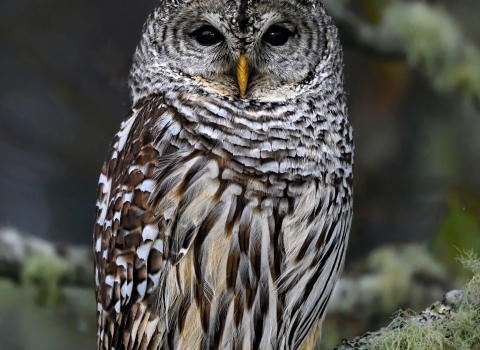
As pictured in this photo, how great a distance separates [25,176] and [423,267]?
178 cm

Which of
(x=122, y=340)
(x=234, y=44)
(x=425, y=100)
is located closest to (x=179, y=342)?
(x=122, y=340)

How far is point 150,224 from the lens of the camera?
1.49 metres

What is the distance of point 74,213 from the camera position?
8.07 ft

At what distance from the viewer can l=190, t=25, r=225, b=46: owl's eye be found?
4.99 feet

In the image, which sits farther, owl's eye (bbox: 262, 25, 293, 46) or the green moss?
the green moss

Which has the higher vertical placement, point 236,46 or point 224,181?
point 236,46

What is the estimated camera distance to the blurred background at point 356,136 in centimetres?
243

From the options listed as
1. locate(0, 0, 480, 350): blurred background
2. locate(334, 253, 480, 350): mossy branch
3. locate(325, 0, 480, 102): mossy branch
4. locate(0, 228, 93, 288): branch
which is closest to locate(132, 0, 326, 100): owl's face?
locate(334, 253, 480, 350): mossy branch

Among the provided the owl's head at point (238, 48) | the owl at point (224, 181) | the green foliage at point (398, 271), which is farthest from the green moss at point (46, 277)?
the green foliage at point (398, 271)

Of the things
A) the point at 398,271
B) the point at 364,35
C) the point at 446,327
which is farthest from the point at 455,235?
the point at 446,327

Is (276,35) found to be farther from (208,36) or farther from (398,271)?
(398,271)

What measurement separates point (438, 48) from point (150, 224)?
1.69 metres

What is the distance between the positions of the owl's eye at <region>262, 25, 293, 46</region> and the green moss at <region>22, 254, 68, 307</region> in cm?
152

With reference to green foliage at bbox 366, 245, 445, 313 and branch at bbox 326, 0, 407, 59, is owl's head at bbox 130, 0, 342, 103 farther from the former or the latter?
green foliage at bbox 366, 245, 445, 313
